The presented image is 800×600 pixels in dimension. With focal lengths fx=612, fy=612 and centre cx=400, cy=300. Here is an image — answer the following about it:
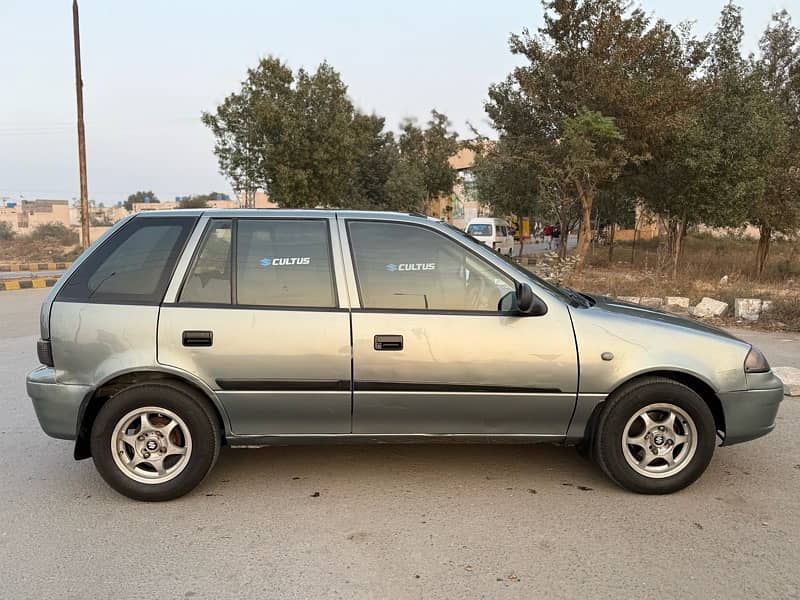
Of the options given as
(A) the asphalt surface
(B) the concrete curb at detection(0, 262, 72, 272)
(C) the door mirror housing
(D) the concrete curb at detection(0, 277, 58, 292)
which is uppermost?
(C) the door mirror housing

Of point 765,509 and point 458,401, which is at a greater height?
point 458,401

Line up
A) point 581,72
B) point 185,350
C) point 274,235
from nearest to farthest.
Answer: point 185,350, point 274,235, point 581,72

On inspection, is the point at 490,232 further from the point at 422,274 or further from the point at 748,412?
the point at 422,274

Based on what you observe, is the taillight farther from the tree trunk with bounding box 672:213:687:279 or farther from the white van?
the white van

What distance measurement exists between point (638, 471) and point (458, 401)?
3.96 feet

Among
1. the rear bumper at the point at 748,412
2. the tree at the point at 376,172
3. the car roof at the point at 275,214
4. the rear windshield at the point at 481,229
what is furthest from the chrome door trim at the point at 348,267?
the tree at the point at 376,172

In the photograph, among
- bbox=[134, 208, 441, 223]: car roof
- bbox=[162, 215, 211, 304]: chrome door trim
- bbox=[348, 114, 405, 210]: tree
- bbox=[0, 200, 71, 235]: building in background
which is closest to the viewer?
bbox=[162, 215, 211, 304]: chrome door trim

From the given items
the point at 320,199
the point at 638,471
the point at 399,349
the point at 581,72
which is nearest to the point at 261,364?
the point at 399,349

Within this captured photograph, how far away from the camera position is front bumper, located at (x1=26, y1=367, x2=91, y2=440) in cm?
358

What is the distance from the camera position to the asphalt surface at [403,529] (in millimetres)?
2846

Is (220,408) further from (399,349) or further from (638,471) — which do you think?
(638,471)

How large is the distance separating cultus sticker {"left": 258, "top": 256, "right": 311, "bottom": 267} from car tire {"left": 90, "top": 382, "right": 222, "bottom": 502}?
0.88 meters

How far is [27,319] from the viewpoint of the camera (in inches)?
436

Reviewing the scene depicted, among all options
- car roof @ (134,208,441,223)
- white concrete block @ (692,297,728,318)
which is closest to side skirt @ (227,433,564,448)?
car roof @ (134,208,441,223)
